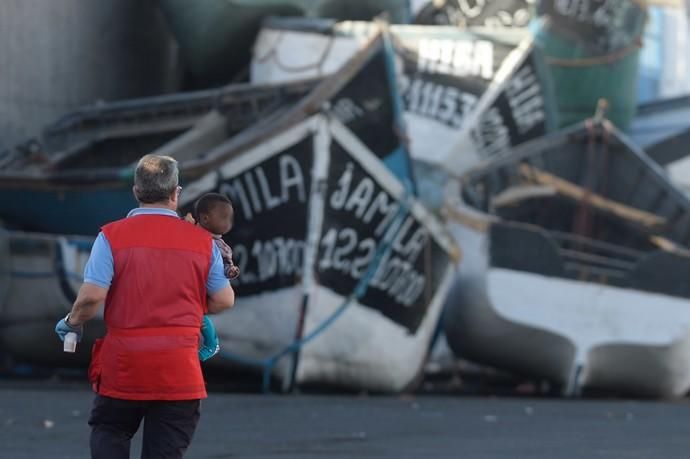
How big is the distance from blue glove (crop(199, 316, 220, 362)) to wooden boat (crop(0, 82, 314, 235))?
25.4 ft

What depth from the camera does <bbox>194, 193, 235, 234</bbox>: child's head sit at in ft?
14.4

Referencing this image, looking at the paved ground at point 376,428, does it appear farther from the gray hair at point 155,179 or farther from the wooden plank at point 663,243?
the wooden plank at point 663,243

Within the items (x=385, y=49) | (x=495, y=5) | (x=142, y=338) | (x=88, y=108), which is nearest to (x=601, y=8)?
(x=495, y=5)

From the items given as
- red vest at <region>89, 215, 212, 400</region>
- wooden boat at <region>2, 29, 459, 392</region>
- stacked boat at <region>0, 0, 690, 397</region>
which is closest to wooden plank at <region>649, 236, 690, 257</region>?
stacked boat at <region>0, 0, 690, 397</region>

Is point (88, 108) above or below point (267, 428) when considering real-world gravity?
above

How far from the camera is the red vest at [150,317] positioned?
162 inches

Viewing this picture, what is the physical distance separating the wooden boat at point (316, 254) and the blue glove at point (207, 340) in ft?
23.0

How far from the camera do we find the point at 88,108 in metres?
14.9

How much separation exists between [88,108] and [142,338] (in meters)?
11.0

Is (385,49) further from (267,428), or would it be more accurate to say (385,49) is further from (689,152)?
(689,152)

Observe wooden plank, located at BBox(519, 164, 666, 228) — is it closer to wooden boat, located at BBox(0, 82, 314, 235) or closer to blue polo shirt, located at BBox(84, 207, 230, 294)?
wooden boat, located at BBox(0, 82, 314, 235)

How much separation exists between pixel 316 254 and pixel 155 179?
24.2 feet

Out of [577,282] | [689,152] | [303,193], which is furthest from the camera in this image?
[689,152]

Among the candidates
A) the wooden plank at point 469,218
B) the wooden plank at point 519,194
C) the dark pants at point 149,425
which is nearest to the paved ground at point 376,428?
the wooden plank at point 469,218
